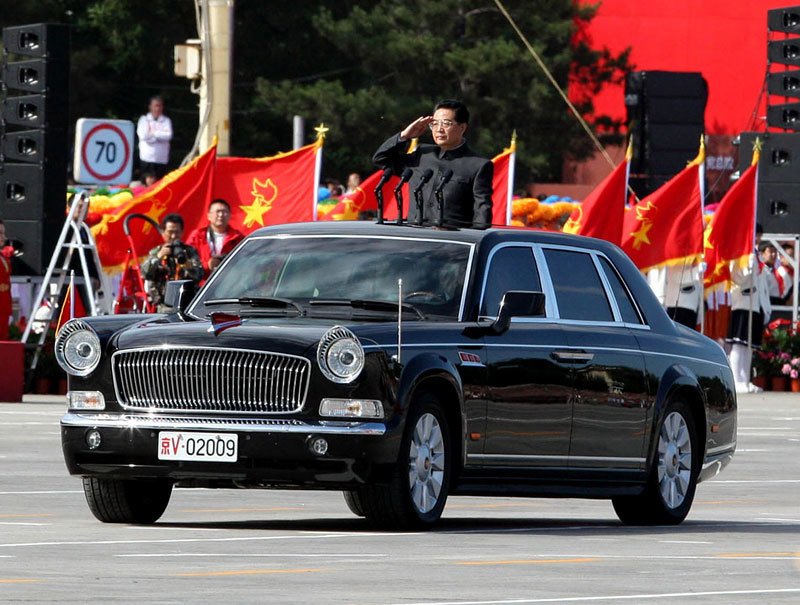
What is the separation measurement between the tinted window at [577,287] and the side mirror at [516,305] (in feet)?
2.50

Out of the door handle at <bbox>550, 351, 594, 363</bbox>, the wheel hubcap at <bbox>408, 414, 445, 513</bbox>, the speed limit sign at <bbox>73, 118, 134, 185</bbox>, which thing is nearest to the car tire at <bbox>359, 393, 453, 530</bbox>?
the wheel hubcap at <bbox>408, 414, 445, 513</bbox>

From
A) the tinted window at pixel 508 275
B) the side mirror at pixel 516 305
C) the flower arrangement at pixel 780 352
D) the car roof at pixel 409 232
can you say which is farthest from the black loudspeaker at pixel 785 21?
the side mirror at pixel 516 305

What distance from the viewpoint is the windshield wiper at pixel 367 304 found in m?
13.3

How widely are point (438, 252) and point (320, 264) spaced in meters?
0.63

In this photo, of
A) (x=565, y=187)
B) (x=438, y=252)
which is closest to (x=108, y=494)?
(x=438, y=252)

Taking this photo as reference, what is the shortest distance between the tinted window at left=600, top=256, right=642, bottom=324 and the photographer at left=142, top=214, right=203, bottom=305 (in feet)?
32.6

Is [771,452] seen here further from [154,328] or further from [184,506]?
[154,328]

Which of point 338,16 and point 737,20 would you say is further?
point 338,16

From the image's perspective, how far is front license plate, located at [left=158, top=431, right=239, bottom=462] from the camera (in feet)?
41.4

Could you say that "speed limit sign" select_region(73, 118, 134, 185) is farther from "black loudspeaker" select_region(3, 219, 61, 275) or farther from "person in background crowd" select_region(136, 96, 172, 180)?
"person in background crowd" select_region(136, 96, 172, 180)

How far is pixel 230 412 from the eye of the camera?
12.7 meters

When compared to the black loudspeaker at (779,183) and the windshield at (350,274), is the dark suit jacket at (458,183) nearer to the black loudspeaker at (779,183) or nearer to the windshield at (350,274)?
the windshield at (350,274)

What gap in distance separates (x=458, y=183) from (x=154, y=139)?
24.7 metres

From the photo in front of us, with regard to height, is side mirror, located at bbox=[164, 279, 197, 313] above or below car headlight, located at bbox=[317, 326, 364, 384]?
above
